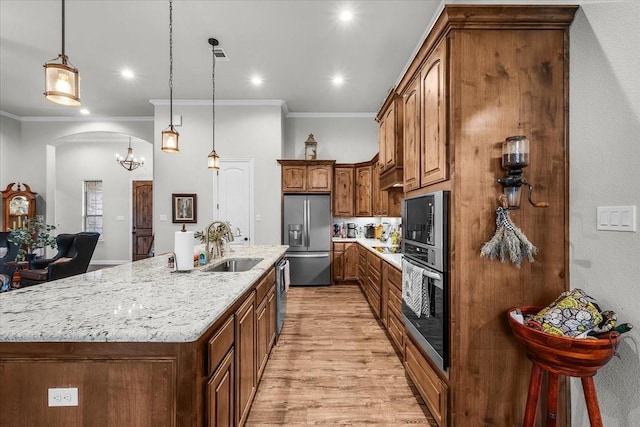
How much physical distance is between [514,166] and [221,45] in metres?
3.41

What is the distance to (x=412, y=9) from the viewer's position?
112 inches

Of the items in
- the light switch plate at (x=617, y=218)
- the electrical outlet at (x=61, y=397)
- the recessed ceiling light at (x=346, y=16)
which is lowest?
the electrical outlet at (x=61, y=397)

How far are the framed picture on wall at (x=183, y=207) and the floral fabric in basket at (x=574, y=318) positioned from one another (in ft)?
16.4

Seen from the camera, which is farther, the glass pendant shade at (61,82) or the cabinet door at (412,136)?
the cabinet door at (412,136)

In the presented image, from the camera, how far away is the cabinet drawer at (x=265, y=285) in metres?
2.10

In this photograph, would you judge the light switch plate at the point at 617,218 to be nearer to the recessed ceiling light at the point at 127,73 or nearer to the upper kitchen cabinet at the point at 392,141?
the upper kitchen cabinet at the point at 392,141

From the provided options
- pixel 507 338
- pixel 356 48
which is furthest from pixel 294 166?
pixel 507 338

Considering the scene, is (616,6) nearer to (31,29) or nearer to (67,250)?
(31,29)

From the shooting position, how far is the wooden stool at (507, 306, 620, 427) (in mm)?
1179

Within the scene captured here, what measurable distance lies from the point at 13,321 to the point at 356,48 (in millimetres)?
3755

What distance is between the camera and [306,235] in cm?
524

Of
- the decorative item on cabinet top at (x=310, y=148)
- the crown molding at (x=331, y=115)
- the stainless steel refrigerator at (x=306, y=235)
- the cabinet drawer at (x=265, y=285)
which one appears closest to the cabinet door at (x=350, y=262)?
the stainless steel refrigerator at (x=306, y=235)

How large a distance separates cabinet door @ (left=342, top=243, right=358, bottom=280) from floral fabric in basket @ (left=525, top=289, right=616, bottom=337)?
13.1 ft

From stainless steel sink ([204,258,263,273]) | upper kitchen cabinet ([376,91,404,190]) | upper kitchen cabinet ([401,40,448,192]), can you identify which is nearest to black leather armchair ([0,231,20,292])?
stainless steel sink ([204,258,263,273])
